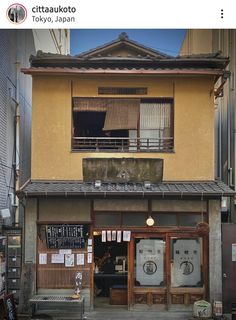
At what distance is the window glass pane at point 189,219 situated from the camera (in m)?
10.6

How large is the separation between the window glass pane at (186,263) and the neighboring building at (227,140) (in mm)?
516

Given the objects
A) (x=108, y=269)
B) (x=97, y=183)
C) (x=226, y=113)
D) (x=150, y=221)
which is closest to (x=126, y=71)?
(x=97, y=183)

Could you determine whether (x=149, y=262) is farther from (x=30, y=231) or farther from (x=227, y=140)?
(x=227, y=140)

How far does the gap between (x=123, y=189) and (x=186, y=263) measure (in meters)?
2.00

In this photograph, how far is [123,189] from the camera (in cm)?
1012

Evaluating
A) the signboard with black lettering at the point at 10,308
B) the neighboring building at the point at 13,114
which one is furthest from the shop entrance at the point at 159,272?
the neighboring building at the point at 13,114

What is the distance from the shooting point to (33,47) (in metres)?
14.1

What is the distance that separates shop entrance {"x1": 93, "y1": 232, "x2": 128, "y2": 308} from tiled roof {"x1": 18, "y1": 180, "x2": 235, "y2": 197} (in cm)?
111

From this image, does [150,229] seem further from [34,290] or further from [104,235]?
[34,290]

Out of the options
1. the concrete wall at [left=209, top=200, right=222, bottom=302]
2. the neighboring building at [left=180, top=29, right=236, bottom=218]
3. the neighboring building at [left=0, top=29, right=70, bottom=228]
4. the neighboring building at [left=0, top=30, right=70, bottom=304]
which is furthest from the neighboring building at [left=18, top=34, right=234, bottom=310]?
the neighboring building at [left=180, top=29, right=236, bottom=218]

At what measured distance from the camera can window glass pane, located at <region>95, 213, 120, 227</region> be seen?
1057 cm

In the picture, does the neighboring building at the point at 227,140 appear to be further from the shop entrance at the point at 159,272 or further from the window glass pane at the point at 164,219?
the window glass pane at the point at 164,219

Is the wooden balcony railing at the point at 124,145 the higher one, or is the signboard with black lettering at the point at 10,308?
the wooden balcony railing at the point at 124,145

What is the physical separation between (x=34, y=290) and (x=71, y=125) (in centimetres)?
333
